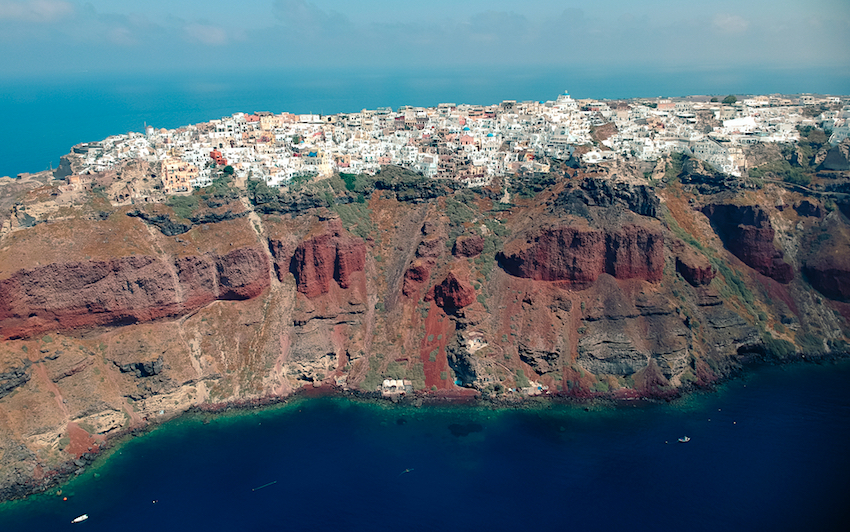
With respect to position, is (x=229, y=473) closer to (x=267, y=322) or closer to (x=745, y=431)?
(x=267, y=322)

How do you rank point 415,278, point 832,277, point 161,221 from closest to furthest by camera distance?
1. point 161,221
2. point 415,278
3. point 832,277

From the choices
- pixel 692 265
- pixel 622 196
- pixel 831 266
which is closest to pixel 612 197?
pixel 622 196

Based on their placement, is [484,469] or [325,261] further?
[325,261]

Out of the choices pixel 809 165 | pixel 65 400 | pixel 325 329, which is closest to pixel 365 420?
pixel 325 329

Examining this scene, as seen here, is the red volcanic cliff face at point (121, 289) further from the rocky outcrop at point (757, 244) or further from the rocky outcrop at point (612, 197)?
the rocky outcrop at point (757, 244)

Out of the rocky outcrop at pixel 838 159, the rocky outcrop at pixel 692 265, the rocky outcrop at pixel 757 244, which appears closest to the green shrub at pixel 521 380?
the rocky outcrop at pixel 692 265

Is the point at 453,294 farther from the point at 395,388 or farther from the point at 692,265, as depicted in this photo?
the point at 692,265
